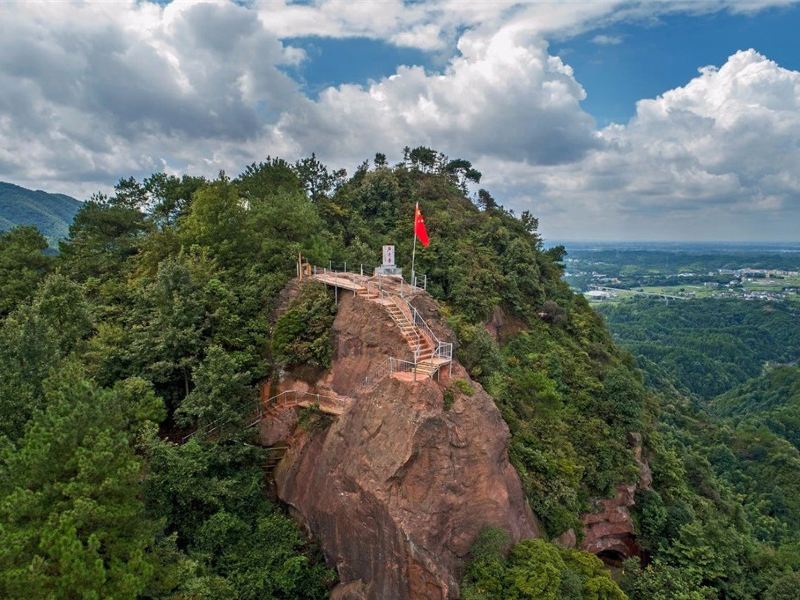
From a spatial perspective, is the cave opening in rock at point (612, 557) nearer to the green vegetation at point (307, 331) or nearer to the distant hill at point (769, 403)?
the green vegetation at point (307, 331)

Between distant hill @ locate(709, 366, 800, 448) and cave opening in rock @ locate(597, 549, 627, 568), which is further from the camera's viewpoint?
distant hill @ locate(709, 366, 800, 448)

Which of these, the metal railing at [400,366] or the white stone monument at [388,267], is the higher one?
the white stone monument at [388,267]

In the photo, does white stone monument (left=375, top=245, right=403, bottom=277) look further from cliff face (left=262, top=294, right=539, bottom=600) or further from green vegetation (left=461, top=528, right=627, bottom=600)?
green vegetation (left=461, top=528, right=627, bottom=600)

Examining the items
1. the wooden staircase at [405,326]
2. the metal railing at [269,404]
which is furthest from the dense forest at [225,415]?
the wooden staircase at [405,326]

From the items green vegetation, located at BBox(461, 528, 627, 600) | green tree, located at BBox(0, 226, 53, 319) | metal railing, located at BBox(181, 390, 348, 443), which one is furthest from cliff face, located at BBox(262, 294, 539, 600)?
green tree, located at BBox(0, 226, 53, 319)

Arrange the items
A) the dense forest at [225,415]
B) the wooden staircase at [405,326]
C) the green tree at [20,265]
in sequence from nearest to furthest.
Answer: the dense forest at [225,415]
the wooden staircase at [405,326]
the green tree at [20,265]

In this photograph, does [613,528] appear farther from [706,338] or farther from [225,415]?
[706,338]

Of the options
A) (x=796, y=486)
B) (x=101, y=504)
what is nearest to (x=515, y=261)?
(x=101, y=504)

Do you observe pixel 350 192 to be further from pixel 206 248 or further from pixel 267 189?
pixel 206 248
